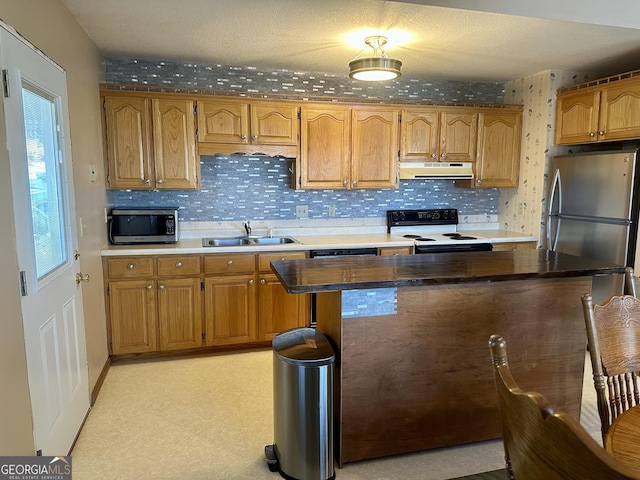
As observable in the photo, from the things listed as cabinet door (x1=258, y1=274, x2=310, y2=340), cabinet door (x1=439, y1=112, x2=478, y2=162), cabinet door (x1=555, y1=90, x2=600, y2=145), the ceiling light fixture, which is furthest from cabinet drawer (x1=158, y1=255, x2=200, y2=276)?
cabinet door (x1=555, y1=90, x2=600, y2=145)

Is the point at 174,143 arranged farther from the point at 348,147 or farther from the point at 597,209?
the point at 597,209

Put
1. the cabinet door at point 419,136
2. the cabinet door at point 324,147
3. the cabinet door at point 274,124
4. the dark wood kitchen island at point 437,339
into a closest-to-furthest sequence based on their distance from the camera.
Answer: the dark wood kitchen island at point 437,339 → the cabinet door at point 274,124 → the cabinet door at point 324,147 → the cabinet door at point 419,136

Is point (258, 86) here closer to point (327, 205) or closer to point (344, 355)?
point (327, 205)

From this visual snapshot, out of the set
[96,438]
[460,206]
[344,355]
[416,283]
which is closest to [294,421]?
[344,355]

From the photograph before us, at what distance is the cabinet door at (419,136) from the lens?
4.06 m

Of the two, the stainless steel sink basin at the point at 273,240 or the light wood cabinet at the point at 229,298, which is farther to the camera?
the stainless steel sink basin at the point at 273,240

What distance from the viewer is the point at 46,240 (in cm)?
208

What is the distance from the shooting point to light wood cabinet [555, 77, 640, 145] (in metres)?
3.35

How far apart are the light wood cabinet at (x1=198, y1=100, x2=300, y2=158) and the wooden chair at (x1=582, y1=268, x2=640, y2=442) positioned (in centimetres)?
273

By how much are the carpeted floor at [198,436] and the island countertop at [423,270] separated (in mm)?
966

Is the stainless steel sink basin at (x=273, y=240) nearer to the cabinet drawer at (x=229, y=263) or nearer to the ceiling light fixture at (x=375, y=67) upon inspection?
the cabinet drawer at (x=229, y=263)

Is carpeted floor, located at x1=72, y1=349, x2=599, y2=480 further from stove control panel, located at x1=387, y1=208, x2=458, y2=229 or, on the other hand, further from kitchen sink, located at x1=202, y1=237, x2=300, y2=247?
stove control panel, located at x1=387, y1=208, x2=458, y2=229

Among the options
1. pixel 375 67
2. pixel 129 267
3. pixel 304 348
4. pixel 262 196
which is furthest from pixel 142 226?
pixel 375 67

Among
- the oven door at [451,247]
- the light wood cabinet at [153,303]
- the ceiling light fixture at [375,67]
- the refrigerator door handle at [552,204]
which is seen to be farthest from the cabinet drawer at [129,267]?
the refrigerator door handle at [552,204]
